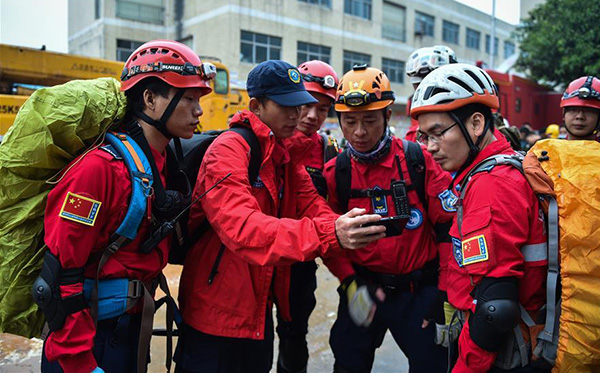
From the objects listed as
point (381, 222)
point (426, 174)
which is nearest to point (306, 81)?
point (426, 174)

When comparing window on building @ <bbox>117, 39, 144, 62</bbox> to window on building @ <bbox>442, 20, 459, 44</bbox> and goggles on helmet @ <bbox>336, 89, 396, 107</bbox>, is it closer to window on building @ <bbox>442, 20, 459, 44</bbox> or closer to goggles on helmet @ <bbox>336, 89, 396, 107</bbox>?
window on building @ <bbox>442, 20, 459, 44</bbox>

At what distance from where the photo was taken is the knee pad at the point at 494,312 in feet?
6.08

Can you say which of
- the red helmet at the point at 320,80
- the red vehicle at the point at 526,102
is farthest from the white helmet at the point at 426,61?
the red vehicle at the point at 526,102

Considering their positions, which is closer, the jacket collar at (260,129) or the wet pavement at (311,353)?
the jacket collar at (260,129)

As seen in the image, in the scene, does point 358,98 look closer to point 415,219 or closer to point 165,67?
point 415,219

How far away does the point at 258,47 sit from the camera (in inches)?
1011

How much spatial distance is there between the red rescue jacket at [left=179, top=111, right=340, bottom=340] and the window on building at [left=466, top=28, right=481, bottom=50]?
40119 millimetres

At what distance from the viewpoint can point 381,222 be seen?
2158 millimetres

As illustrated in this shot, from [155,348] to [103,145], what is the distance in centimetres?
307

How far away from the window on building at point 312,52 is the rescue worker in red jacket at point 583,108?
2350 cm

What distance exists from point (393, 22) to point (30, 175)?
33.9 metres

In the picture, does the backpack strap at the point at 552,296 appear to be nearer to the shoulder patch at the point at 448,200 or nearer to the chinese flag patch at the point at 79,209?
the shoulder patch at the point at 448,200

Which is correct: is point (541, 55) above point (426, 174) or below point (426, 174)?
above

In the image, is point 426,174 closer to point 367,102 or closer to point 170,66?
point 367,102
